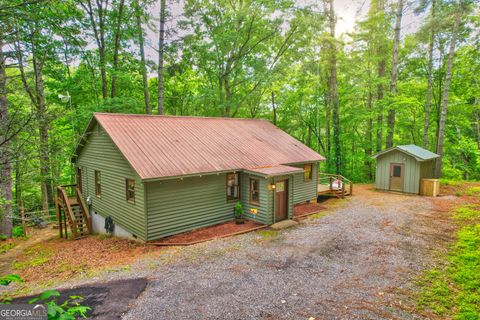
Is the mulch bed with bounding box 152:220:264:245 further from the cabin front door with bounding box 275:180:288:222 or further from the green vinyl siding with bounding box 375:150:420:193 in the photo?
the green vinyl siding with bounding box 375:150:420:193

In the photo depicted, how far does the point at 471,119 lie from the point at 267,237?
75.5 ft

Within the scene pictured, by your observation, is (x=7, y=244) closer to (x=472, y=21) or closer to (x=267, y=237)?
(x=267, y=237)

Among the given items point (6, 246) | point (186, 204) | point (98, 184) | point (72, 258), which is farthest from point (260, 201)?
point (6, 246)

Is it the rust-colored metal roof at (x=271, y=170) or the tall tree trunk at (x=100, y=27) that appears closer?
the rust-colored metal roof at (x=271, y=170)

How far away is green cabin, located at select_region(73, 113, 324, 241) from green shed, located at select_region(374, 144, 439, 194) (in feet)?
18.5

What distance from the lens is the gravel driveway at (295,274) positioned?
4953 millimetres

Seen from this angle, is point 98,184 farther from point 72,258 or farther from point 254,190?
point 254,190

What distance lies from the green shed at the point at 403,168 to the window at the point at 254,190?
921 cm

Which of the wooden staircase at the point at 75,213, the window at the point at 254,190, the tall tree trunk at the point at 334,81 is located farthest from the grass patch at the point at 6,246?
the tall tree trunk at the point at 334,81

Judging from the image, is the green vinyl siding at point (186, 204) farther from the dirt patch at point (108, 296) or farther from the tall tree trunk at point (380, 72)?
the tall tree trunk at point (380, 72)

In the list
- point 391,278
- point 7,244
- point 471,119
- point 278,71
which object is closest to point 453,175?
point 471,119

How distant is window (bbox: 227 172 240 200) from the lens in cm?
1110

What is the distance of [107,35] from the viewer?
54.6 feet

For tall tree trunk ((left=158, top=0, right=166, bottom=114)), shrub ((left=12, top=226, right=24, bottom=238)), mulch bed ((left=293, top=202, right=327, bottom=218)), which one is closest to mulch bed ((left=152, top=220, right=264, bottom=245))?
mulch bed ((left=293, top=202, right=327, bottom=218))
